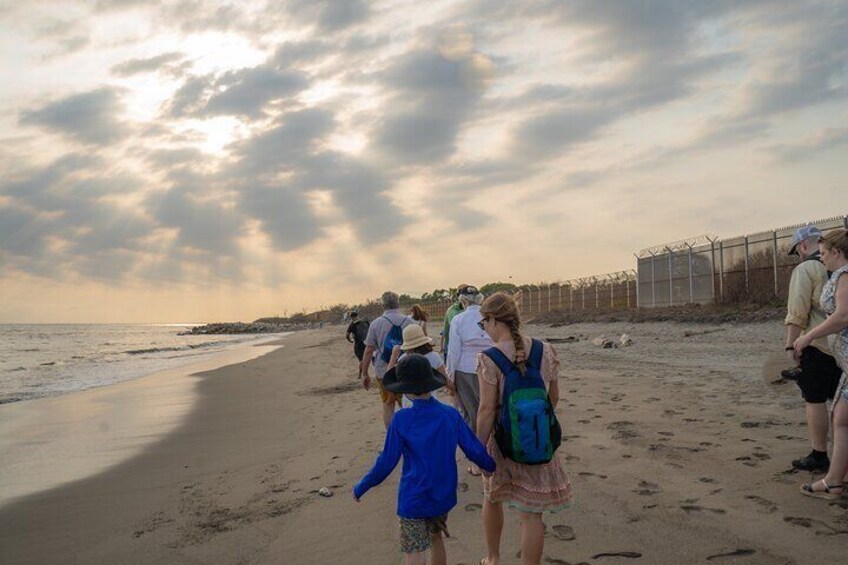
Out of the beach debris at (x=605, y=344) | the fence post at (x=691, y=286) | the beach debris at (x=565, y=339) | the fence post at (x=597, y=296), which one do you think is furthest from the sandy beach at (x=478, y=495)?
the fence post at (x=597, y=296)

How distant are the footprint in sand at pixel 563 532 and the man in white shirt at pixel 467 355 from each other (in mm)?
1110

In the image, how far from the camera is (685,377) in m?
11.2

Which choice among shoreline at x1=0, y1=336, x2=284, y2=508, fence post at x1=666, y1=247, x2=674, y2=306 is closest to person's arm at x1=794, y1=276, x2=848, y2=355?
shoreline at x1=0, y1=336, x2=284, y2=508

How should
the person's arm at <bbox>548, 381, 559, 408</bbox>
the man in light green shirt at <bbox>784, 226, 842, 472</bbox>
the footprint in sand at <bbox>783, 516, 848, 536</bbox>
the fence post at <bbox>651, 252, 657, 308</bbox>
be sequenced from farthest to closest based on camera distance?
the fence post at <bbox>651, 252, 657, 308</bbox> → the man in light green shirt at <bbox>784, 226, 842, 472</bbox> → the footprint in sand at <bbox>783, 516, 848, 536</bbox> → the person's arm at <bbox>548, 381, 559, 408</bbox>

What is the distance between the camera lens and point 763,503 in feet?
15.1

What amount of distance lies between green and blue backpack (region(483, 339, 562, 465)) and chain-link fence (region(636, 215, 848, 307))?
18.6 metres

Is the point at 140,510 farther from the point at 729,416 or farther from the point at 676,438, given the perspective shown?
the point at 729,416

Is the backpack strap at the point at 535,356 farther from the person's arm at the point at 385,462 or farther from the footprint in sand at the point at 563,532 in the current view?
the footprint in sand at the point at 563,532

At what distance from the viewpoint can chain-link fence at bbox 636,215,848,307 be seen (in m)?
20.2

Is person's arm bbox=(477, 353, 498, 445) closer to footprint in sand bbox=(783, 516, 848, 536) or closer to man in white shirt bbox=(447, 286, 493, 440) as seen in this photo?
man in white shirt bbox=(447, 286, 493, 440)

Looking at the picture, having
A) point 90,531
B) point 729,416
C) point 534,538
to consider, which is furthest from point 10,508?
point 729,416

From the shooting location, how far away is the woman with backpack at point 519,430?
10.9 feet

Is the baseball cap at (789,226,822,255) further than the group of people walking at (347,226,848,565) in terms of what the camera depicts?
Yes

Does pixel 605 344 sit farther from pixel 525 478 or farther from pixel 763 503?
pixel 525 478
